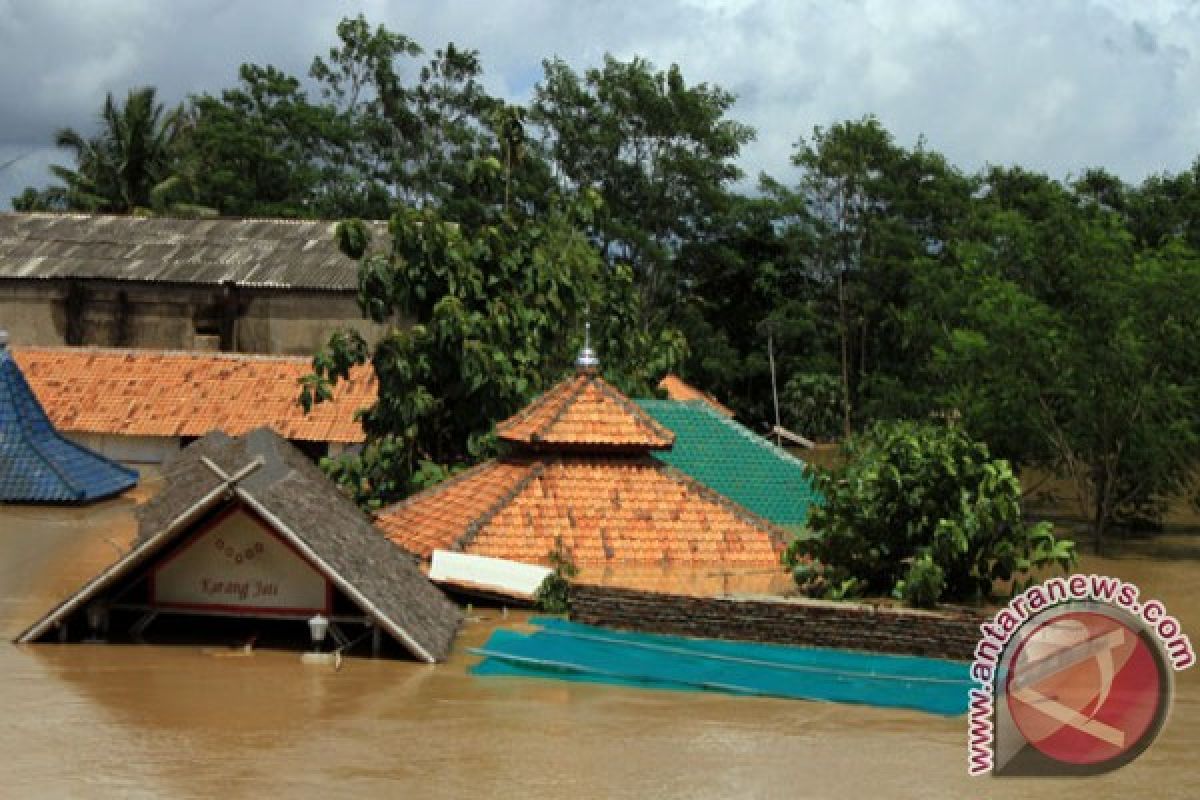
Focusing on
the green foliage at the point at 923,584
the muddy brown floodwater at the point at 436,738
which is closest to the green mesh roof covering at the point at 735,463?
the green foliage at the point at 923,584

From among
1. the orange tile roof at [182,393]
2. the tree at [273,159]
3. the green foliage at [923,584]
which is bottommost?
the green foliage at [923,584]

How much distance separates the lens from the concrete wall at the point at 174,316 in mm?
35594

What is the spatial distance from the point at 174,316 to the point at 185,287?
84 cm

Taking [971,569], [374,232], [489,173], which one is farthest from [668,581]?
[374,232]

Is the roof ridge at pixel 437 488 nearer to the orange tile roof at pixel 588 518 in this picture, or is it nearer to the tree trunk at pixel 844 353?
the orange tile roof at pixel 588 518

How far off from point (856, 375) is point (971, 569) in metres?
29.2

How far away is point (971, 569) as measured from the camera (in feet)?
53.6

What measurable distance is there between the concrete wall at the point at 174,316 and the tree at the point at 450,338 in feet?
→ 37.0

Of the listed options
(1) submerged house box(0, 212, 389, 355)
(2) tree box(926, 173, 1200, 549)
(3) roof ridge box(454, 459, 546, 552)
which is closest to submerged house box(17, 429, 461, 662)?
(3) roof ridge box(454, 459, 546, 552)

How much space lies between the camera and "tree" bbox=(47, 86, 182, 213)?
4434cm

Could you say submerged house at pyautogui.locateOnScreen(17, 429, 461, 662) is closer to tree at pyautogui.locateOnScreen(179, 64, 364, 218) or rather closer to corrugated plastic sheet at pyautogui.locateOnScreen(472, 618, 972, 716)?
corrugated plastic sheet at pyautogui.locateOnScreen(472, 618, 972, 716)

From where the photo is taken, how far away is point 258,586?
14055 mm

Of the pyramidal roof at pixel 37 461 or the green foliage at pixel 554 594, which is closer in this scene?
the green foliage at pixel 554 594

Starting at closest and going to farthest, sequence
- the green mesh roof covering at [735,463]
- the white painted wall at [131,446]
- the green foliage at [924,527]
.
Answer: the green foliage at [924,527], the green mesh roof covering at [735,463], the white painted wall at [131,446]
